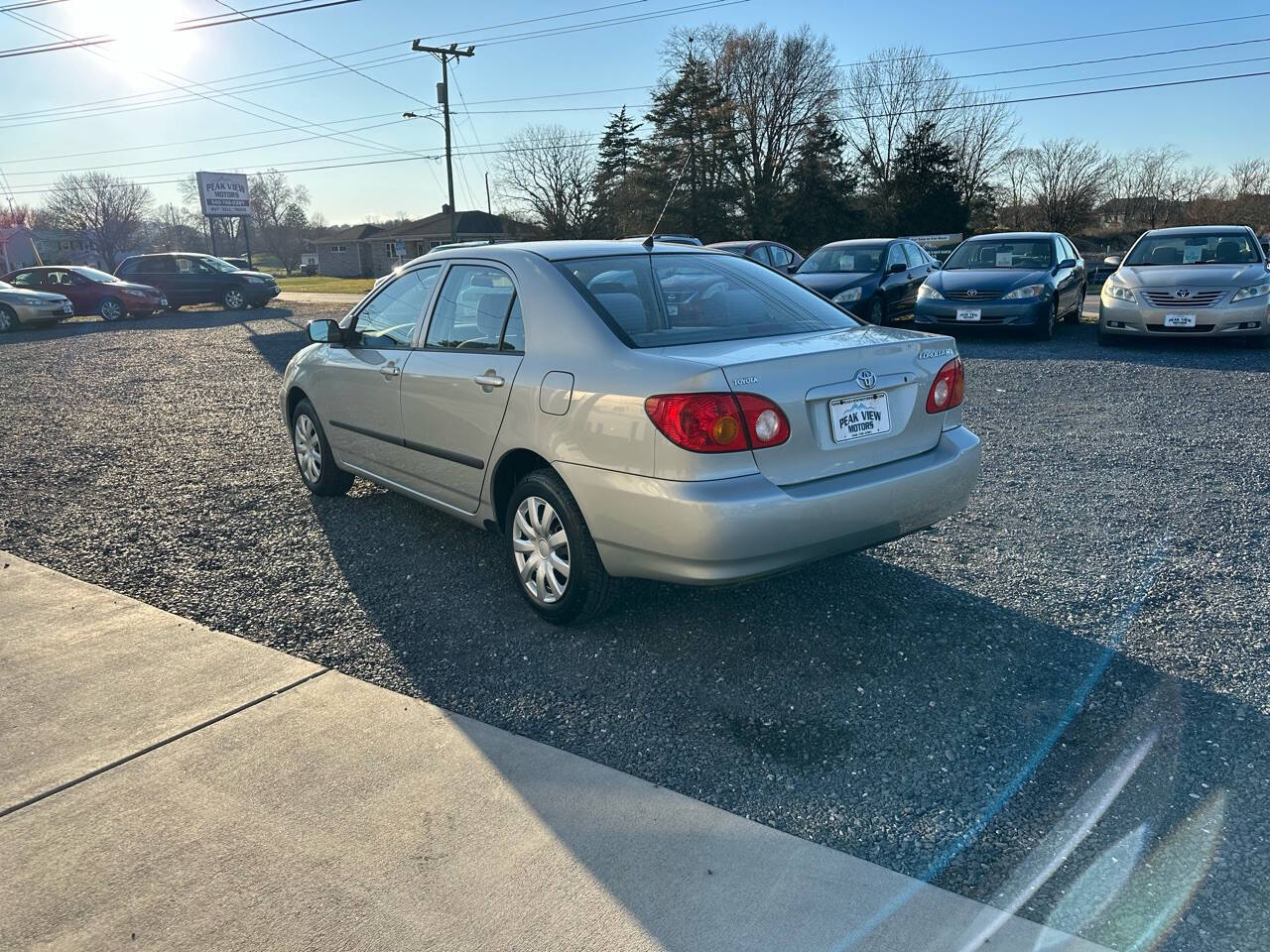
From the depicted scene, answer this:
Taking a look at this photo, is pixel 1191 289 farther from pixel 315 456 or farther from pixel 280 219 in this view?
pixel 280 219

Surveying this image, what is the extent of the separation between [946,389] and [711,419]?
1.27 metres

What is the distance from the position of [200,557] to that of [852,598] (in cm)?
347

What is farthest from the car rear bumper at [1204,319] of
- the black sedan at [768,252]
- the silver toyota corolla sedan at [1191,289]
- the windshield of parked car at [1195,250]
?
the black sedan at [768,252]

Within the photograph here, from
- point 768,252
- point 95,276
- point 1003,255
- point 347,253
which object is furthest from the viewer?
point 347,253

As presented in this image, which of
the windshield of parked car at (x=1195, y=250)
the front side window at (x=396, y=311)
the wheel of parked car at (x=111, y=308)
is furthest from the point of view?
the wheel of parked car at (x=111, y=308)

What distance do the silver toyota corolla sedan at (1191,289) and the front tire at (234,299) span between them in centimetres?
2253

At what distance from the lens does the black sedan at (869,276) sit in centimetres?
1359

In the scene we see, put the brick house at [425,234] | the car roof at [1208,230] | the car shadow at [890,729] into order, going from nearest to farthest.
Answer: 1. the car shadow at [890,729]
2. the car roof at [1208,230]
3. the brick house at [425,234]

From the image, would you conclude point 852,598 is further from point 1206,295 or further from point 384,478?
point 1206,295

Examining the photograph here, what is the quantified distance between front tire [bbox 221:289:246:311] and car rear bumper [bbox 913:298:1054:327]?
2044 centimetres

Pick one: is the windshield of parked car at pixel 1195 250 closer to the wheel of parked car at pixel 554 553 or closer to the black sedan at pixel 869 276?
the black sedan at pixel 869 276

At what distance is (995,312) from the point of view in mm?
12078

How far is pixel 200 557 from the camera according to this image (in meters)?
5.04

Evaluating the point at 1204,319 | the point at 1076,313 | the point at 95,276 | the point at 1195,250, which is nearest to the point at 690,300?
the point at 1204,319
